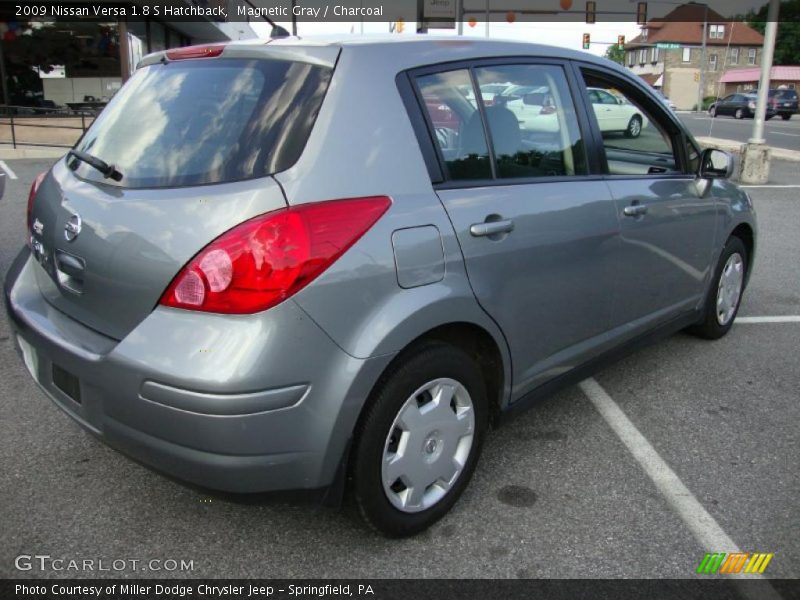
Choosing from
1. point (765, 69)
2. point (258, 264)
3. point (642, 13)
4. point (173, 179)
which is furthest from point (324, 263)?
point (642, 13)

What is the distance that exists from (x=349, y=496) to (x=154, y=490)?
3.09 feet

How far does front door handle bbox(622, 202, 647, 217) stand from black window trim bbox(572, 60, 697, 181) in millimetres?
140

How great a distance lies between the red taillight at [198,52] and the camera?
258 centimetres

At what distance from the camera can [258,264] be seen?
2.02m

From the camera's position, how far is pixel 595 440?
11.0 ft

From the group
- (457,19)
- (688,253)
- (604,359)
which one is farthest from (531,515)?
(457,19)

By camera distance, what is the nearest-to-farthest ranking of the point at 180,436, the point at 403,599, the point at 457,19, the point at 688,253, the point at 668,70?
1. the point at 180,436
2. the point at 403,599
3. the point at 688,253
4. the point at 457,19
5. the point at 668,70

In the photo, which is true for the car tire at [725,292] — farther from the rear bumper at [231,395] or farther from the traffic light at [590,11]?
the traffic light at [590,11]

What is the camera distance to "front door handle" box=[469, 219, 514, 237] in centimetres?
251

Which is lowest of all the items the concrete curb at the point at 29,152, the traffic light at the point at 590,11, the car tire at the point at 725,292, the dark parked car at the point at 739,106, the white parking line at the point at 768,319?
the dark parked car at the point at 739,106

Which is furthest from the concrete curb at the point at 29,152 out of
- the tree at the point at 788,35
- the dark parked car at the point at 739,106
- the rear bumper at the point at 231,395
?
the tree at the point at 788,35

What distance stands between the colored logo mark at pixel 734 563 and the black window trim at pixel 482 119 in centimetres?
153

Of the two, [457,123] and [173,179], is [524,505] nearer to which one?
[457,123]

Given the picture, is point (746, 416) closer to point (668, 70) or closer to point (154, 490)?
point (154, 490)
